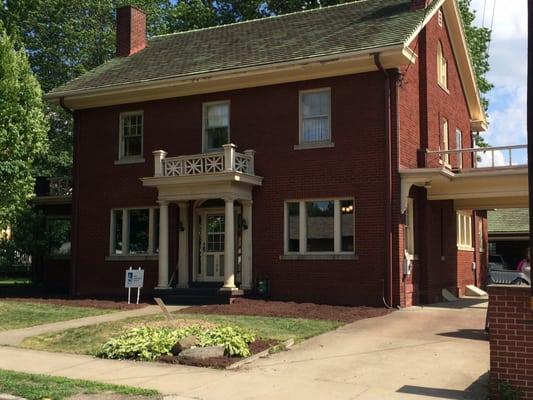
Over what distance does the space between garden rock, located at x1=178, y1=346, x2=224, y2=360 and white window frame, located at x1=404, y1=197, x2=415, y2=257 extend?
9.48 meters

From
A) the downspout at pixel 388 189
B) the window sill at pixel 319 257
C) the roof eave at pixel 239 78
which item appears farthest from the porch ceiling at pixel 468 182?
the roof eave at pixel 239 78

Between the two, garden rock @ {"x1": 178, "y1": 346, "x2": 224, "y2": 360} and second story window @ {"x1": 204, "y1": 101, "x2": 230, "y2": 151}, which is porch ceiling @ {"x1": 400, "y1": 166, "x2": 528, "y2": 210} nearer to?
second story window @ {"x1": 204, "y1": 101, "x2": 230, "y2": 151}

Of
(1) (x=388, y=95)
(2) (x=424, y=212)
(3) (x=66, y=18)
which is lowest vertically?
(2) (x=424, y=212)

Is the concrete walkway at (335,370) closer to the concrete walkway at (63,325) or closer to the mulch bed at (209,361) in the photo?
the mulch bed at (209,361)

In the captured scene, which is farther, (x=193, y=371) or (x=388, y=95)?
(x=388, y=95)

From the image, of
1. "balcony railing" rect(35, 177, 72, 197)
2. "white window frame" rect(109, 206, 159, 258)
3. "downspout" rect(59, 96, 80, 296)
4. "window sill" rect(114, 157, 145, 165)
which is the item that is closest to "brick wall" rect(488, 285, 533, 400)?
"white window frame" rect(109, 206, 159, 258)

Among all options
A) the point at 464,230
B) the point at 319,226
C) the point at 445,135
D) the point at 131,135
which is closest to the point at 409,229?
the point at 319,226

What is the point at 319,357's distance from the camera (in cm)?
1020

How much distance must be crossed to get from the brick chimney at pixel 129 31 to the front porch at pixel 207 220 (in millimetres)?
7677

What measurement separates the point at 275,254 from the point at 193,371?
9.48 metres

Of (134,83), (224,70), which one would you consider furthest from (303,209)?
(134,83)

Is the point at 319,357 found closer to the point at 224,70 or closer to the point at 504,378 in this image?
the point at 504,378

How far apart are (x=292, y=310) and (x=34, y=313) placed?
21.1 feet

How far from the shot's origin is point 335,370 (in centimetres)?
923
